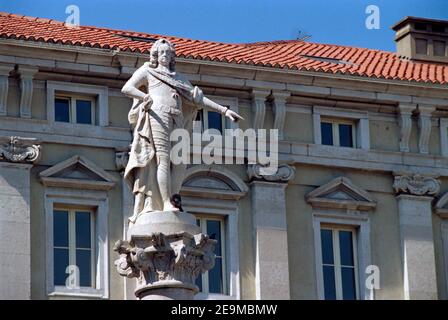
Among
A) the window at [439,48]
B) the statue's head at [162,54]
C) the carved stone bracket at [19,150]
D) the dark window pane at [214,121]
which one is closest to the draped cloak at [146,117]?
the statue's head at [162,54]

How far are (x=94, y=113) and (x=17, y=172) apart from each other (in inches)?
101

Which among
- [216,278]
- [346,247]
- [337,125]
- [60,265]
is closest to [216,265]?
[216,278]

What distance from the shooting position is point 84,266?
165 ft

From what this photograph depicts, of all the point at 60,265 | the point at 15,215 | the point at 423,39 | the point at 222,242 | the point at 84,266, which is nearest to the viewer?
the point at 15,215

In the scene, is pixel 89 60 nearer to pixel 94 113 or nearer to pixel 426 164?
pixel 94 113

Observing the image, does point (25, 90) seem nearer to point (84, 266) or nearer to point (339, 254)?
point (84, 266)

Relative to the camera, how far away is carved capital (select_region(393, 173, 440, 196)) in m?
54.1

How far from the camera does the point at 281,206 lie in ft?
173

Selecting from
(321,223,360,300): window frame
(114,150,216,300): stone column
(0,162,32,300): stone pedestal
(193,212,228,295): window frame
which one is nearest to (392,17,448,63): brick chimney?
(321,223,360,300): window frame

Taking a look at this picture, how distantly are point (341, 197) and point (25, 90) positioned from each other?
796cm
